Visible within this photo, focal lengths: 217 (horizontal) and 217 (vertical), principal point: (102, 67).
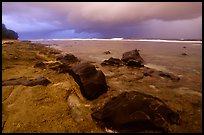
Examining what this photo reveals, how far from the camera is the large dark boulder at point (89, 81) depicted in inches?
332

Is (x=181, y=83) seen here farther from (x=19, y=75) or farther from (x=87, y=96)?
(x=19, y=75)

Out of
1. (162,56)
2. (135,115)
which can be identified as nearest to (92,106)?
(135,115)

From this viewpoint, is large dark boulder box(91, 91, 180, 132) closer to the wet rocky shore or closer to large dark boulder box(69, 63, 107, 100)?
the wet rocky shore

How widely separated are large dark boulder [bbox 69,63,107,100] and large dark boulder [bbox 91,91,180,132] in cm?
147

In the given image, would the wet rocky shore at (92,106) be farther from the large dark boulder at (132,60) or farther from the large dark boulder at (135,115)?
the large dark boulder at (132,60)

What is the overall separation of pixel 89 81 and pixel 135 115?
313 cm

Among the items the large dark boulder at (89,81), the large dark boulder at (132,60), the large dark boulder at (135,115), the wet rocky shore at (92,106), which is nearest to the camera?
the large dark boulder at (135,115)

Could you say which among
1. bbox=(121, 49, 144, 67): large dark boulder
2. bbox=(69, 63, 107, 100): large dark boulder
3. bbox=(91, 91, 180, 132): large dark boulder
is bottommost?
bbox=(91, 91, 180, 132): large dark boulder

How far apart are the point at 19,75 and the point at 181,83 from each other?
862 centimetres

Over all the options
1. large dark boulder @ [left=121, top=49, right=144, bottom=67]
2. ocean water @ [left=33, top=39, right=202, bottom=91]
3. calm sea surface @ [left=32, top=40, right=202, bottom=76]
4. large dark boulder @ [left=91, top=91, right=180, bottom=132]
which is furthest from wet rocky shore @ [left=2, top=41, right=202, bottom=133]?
calm sea surface @ [left=32, top=40, right=202, bottom=76]

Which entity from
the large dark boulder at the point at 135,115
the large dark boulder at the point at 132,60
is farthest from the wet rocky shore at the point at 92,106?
the large dark boulder at the point at 132,60

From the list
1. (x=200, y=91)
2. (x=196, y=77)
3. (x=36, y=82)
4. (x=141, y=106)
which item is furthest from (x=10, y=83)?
(x=196, y=77)

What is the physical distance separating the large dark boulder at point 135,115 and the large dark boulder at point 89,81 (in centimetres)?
147

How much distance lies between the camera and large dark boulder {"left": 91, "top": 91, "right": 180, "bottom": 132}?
598cm
